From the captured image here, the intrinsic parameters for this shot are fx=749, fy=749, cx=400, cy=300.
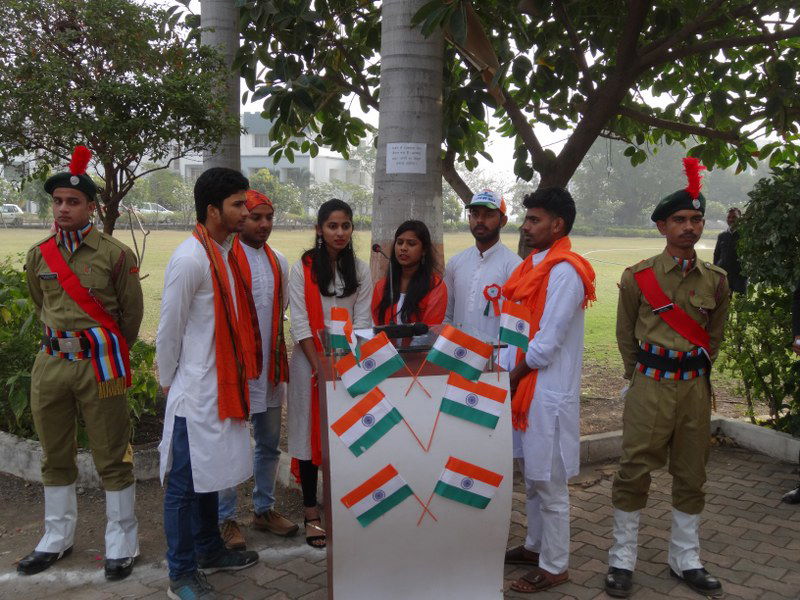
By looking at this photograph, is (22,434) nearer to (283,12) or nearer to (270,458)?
(270,458)

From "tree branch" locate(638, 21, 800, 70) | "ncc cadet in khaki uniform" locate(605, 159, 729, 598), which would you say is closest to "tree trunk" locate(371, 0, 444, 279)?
"ncc cadet in khaki uniform" locate(605, 159, 729, 598)

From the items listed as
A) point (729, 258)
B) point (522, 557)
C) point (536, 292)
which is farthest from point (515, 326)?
point (729, 258)

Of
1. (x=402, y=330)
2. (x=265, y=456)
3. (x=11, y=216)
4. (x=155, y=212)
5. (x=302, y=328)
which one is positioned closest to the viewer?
(x=402, y=330)

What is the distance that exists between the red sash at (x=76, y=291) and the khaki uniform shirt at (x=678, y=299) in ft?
8.64

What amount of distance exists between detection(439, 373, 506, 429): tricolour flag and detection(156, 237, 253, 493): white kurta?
43.1 inches

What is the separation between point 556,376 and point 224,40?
378cm

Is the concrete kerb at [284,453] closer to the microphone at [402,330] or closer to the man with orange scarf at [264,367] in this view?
the man with orange scarf at [264,367]

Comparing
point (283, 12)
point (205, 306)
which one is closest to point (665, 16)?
point (283, 12)

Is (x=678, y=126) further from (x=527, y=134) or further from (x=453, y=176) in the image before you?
(x=453, y=176)

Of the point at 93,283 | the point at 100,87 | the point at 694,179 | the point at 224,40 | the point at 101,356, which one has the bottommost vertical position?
the point at 101,356

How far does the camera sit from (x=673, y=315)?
375 centimetres

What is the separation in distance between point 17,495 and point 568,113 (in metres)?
5.88

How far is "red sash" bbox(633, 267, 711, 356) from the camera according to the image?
3.74 meters

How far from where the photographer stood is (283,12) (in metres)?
5.57
